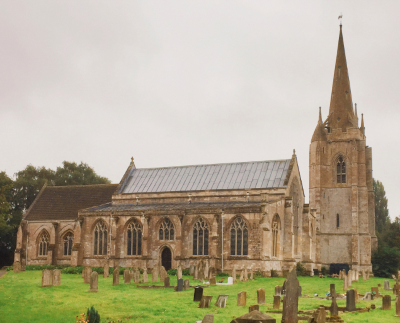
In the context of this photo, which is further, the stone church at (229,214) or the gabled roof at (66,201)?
the gabled roof at (66,201)

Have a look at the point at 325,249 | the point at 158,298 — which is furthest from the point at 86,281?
the point at 325,249

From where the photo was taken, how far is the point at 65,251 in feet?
159

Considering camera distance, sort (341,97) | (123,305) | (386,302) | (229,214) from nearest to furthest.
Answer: (386,302) < (123,305) < (229,214) < (341,97)

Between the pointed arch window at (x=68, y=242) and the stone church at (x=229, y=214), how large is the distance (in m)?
0.10

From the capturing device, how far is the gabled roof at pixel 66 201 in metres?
49.5

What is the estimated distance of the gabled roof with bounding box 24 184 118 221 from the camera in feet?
163

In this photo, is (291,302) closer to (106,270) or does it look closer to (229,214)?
(106,270)

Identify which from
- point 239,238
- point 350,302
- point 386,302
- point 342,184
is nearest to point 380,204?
point 342,184

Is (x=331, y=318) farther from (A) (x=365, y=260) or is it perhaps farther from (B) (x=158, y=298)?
(A) (x=365, y=260)

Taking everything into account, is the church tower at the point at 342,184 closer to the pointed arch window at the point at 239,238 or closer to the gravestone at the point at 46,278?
the pointed arch window at the point at 239,238

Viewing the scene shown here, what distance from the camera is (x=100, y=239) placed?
1741 inches

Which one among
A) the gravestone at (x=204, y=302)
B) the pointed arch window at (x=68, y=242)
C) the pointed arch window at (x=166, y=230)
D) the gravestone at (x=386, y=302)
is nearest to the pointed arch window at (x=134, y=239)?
the pointed arch window at (x=166, y=230)

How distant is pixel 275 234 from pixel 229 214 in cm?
419

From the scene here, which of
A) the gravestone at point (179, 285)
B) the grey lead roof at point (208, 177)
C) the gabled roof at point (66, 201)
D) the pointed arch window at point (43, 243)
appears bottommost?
the gravestone at point (179, 285)
